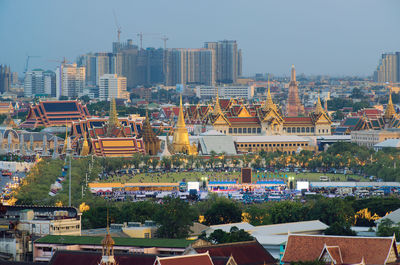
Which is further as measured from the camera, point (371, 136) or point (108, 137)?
point (371, 136)

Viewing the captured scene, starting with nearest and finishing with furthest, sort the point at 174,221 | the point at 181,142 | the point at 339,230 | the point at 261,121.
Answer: the point at 339,230
the point at 174,221
the point at 181,142
the point at 261,121

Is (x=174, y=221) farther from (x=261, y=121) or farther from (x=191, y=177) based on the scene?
(x=261, y=121)

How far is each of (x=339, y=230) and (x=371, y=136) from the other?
74.4 m

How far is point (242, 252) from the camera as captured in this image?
4291 centimetres

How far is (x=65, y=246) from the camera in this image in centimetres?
4550

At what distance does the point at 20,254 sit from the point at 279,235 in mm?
11360

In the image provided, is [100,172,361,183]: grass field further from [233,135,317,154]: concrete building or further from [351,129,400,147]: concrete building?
[351,129,400,147]: concrete building

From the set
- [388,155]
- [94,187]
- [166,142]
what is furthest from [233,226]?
[166,142]

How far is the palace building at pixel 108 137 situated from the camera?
Result: 111 m

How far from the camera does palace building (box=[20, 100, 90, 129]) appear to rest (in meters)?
154

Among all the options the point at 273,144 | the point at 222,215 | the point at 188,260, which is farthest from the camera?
the point at 273,144

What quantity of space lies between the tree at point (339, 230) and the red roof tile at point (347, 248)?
8108mm

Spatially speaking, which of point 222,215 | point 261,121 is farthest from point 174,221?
point 261,121

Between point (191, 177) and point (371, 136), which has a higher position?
point (371, 136)
